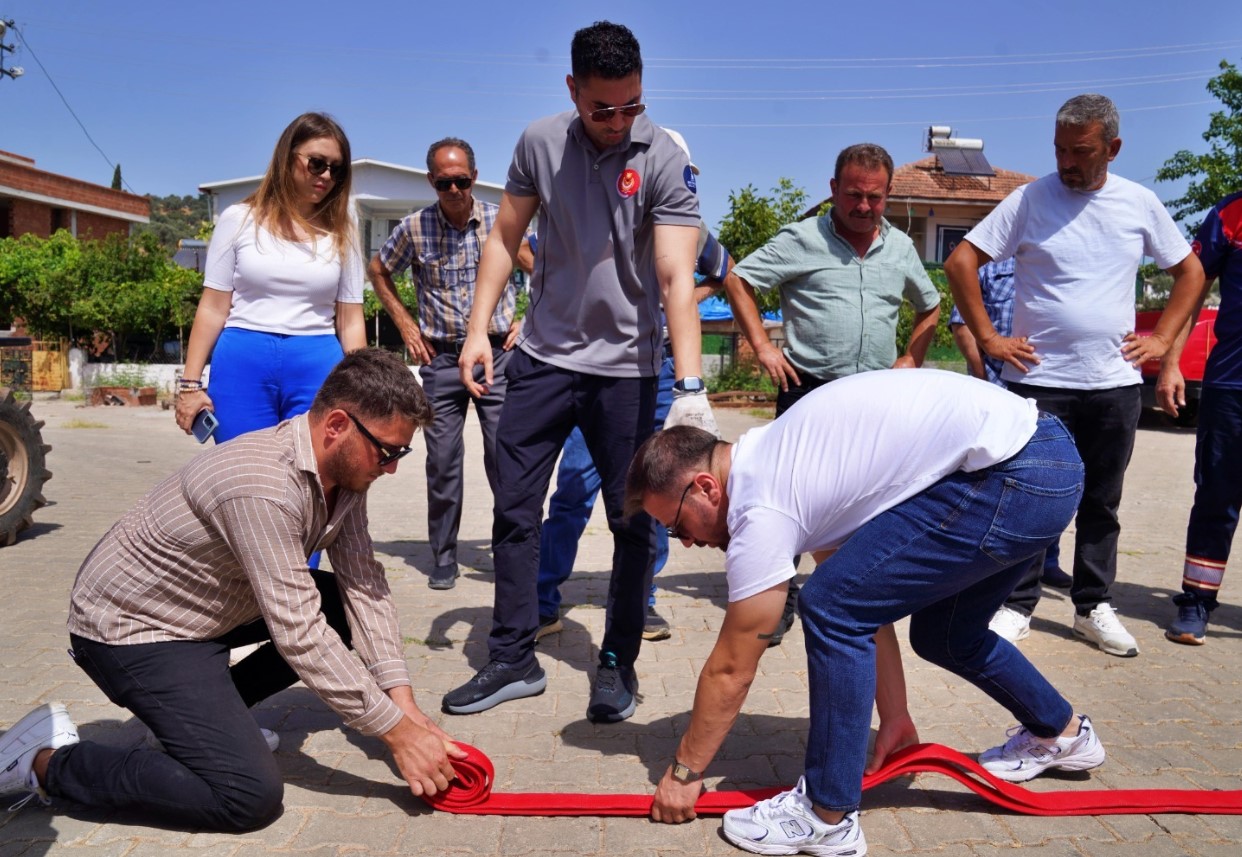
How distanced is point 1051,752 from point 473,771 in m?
1.73

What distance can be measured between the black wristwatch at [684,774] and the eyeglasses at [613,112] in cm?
203

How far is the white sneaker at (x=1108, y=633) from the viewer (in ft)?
15.4

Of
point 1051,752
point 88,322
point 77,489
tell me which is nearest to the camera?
point 1051,752

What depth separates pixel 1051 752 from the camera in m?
3.33

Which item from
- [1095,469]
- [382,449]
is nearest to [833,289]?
[1095,469]

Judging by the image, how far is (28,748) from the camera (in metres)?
3.06

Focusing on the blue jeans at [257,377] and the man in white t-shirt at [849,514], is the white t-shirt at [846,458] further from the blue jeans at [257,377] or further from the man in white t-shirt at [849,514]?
the blue jeans at [257,377]

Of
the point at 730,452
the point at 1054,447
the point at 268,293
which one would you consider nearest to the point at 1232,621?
the point at 1054,447

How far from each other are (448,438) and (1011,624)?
2944 millimetres

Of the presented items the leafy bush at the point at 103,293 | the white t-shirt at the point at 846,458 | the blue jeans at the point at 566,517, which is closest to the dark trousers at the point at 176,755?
the white t-shirt at the point at 846,458

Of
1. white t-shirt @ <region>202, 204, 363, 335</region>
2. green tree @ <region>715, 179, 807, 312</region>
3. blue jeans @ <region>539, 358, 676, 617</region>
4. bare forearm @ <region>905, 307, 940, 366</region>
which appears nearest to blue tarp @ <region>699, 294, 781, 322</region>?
green tree @ <region>715, 179, 807, 312</region>

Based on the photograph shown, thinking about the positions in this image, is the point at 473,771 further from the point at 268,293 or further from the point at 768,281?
the point at 768,281

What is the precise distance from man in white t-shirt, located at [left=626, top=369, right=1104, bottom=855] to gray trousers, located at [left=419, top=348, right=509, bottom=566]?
304 centimetres

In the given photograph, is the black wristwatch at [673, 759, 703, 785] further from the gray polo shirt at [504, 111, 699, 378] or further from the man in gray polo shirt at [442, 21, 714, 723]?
the gray polo shirt at [504, 111, 699, 378]
